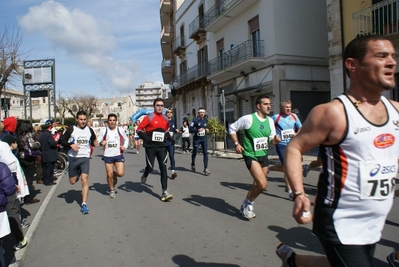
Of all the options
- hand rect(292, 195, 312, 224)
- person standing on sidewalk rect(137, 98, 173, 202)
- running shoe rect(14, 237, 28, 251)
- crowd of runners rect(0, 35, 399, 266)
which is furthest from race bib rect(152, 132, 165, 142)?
hand rect(292, 195, 312, 224)

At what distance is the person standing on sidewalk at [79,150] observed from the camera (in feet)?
21.3

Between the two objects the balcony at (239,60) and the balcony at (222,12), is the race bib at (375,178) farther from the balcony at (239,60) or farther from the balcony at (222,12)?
the balcony at (222,12)

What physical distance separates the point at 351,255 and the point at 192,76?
29.6 meters

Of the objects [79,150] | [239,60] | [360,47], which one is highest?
[239,60]

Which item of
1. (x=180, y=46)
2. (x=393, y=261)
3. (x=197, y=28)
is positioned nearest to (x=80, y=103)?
(x=180, y=46)

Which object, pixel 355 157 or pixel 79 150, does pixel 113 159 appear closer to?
pixel 79 150

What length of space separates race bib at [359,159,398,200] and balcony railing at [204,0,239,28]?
2032 cm

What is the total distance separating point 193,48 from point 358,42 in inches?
1196

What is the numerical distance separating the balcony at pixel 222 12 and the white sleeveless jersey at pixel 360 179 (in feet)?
65.3

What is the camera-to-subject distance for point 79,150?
6617 millimetres

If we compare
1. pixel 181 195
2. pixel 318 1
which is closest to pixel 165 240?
pixel 181 195

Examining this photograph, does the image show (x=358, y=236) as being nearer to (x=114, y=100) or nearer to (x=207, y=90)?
(x=207, y=90)

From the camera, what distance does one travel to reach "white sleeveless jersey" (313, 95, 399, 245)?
2020 mm

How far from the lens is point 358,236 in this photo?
206 cm
